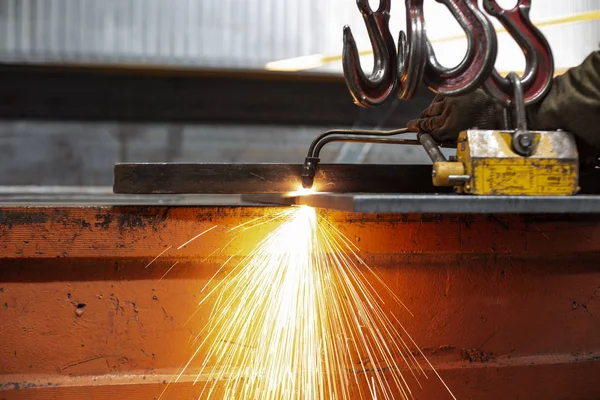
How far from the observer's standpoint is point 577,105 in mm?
1299

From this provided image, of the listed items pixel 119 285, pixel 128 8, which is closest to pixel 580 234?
pixel 119 285

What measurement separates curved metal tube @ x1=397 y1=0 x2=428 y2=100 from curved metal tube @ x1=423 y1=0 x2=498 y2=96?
5 cm

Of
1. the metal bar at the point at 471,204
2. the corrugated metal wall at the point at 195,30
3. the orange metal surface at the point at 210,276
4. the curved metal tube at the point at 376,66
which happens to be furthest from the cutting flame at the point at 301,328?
the corrugated metal wall at the point at 195,30

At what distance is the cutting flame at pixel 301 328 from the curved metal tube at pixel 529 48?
25.3 inches

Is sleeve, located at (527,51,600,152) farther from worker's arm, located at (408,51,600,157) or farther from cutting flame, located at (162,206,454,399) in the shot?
cutting flame, located at (162,206,454,399)

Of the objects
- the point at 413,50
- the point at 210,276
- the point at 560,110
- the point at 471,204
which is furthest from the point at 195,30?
the point at 471,204

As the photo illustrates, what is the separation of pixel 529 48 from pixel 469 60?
0.19 meters

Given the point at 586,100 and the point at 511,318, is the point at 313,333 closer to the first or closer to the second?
the point at 511,318

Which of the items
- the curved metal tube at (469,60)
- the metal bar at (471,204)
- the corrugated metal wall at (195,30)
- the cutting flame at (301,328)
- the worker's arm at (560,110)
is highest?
the corrugated metal wall at (195,30)

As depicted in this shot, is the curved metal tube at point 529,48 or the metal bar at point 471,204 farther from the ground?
the curved metal tube at point 529,48

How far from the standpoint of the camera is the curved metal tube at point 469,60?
1.27 meters

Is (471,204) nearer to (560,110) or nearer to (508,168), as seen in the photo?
(508,168)

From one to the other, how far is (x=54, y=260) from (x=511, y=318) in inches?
54.7

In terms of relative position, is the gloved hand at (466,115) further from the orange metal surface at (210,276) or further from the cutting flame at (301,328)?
the cutting flame at (301,328)
